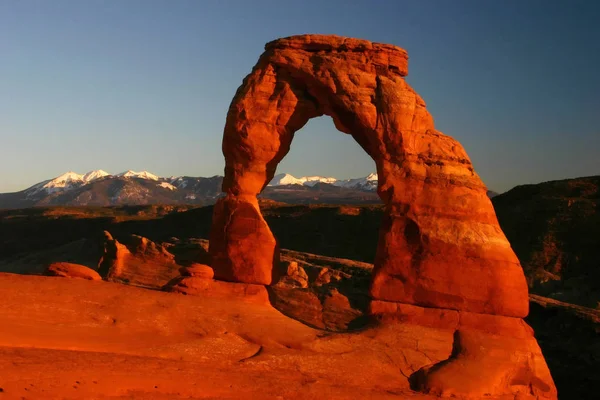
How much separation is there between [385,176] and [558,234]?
127 ft

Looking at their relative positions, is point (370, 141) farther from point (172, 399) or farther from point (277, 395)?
point (172, 399)

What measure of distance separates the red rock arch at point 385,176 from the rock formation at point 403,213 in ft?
0.10

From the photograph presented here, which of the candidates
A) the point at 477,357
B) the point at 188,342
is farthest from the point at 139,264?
the point at 477,357

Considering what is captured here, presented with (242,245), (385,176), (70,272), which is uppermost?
(385,176)

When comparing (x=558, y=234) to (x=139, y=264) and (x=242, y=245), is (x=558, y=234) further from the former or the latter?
(x=242, y=245)

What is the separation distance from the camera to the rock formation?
15.8 m

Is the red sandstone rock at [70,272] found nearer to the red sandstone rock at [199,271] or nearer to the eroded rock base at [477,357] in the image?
the red sandstone rock at [199,271]

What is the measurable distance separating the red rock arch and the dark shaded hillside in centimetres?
2641

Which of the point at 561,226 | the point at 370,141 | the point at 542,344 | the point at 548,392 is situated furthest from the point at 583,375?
the point at 561,226

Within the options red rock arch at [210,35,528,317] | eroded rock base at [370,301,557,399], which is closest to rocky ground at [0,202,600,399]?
eroded rock base at [370,301,557,399]

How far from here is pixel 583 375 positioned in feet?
87.2

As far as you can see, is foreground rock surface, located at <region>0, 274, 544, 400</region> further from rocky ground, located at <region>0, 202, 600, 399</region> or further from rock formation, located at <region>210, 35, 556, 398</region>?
rock formation, located at <region>210, 35, 556, 398</region>

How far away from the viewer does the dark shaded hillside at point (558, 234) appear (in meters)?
44.1

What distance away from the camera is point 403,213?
17406mm
